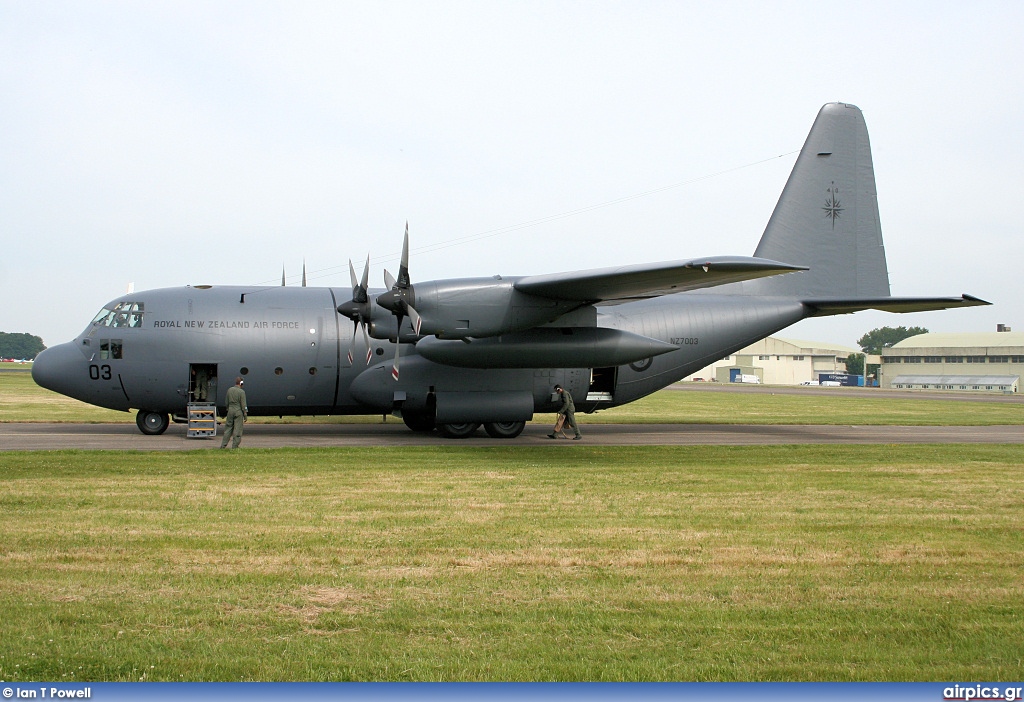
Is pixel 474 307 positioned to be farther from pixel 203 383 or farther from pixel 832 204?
pixel 832 204

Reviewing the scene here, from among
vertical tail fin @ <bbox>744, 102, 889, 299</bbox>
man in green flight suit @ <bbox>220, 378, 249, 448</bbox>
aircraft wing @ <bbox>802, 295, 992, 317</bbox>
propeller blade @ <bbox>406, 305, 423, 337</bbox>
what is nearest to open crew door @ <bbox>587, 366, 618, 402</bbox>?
vertical tail fin @ <bbox>744, 102, 889, 299</bbox>

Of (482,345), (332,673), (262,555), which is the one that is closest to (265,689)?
(332,673)

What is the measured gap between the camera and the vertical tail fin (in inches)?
1019

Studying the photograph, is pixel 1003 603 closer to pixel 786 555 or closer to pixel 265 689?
pixel 786 555

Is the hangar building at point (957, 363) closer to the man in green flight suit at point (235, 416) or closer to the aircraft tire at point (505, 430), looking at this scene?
the aircraft tire at point (505, 430)

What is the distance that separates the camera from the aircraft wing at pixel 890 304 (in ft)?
73.3

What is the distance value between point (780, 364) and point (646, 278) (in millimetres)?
110436

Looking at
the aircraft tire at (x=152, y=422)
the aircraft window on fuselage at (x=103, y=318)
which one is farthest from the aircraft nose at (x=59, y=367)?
the aircraft tire at (x=152, y=422)

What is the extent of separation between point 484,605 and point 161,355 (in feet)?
57.6

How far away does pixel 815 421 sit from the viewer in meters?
33.7

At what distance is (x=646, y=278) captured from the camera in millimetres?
18250

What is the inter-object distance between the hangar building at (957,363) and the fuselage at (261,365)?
83299mm

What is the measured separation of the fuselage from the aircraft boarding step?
21.6 inches

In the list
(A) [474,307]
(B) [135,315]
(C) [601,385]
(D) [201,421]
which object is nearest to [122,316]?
(B) [135,315]
